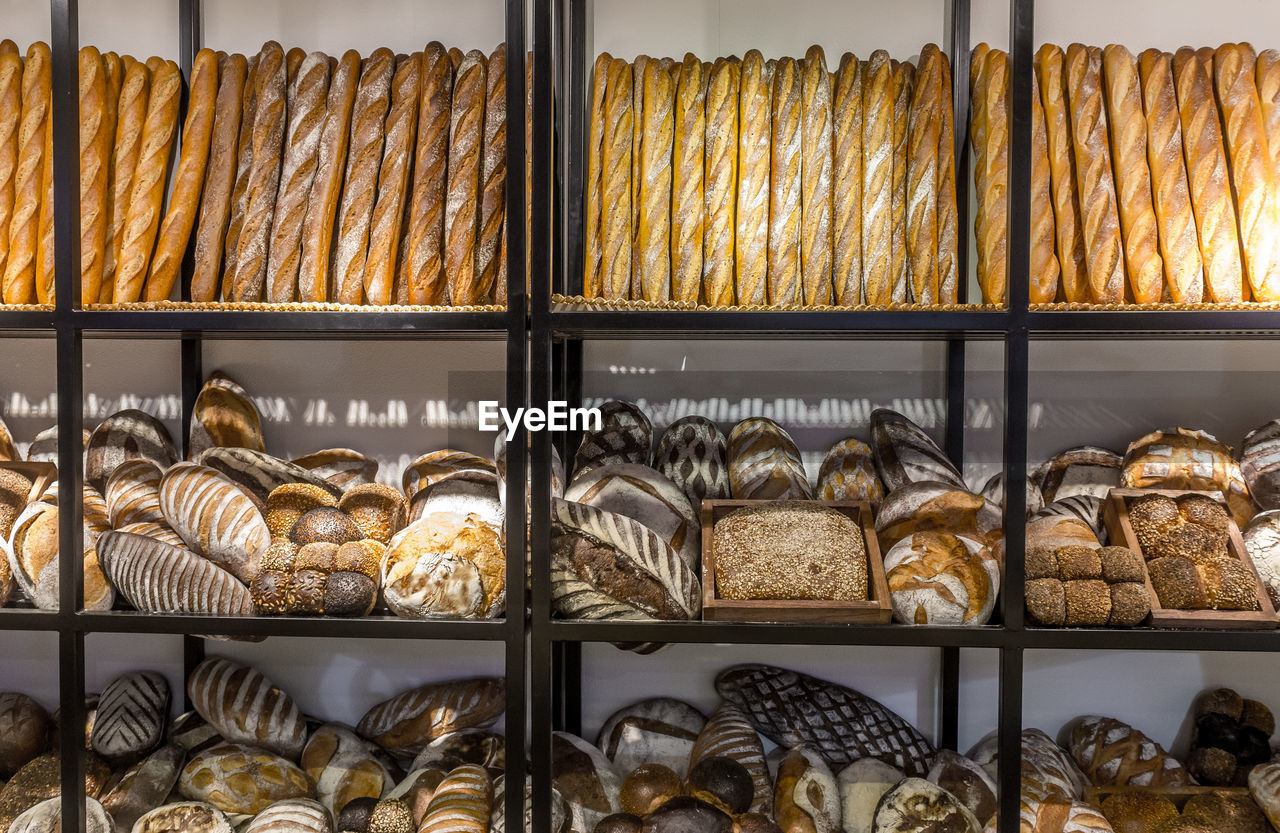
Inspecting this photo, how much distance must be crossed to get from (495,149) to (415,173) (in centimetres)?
16

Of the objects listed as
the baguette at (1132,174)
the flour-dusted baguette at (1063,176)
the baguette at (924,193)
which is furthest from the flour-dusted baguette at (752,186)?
the baguette at (1132,174)

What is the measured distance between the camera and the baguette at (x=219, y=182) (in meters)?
1.51

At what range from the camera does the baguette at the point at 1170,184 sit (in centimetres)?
138

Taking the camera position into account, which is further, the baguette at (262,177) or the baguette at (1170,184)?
the baguette at (262,177)

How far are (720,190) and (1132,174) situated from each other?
73cm

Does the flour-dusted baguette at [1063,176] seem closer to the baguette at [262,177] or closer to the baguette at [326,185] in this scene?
the baguette at [326,185]

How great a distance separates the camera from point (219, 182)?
1534 millimetres

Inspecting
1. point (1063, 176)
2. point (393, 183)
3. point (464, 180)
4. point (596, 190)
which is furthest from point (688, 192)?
point (1063, 176)

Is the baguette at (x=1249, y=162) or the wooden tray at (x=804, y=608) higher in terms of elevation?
the baguette at (x=1249, y=162)

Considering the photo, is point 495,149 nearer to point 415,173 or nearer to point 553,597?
point 415,173

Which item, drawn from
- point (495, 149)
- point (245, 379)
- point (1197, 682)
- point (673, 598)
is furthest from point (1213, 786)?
point (245, 379)

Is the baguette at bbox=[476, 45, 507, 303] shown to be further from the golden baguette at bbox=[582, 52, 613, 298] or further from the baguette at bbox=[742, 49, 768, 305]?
the baguette at bbox=[742, 49, 768, 305]

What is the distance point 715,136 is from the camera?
1464mm

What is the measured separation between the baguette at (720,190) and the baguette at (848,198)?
7.2 inches
